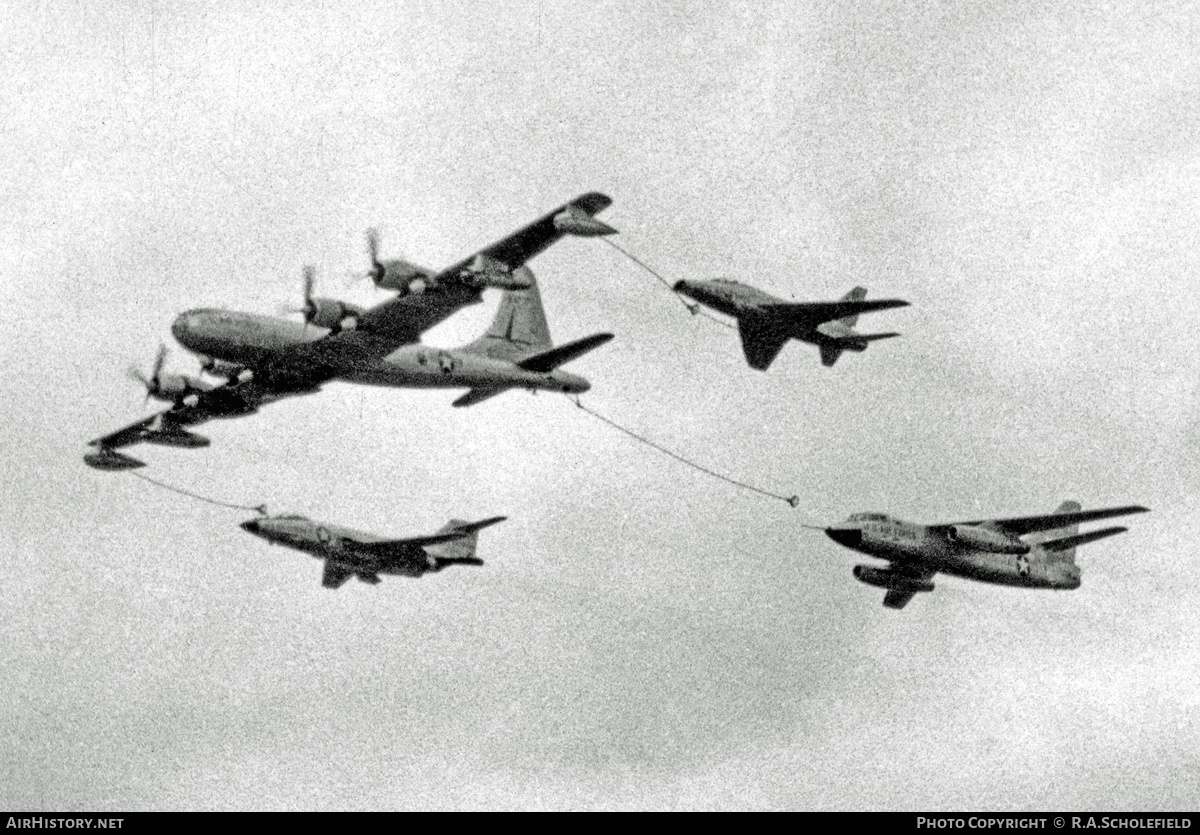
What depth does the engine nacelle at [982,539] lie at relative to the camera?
281ft

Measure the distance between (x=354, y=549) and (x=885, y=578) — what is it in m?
31.2

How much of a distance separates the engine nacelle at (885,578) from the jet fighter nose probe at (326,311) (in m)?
32.7

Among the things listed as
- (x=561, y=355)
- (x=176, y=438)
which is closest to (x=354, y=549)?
(x=176, y=438)

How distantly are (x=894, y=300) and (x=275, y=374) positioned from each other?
29912 millimetres

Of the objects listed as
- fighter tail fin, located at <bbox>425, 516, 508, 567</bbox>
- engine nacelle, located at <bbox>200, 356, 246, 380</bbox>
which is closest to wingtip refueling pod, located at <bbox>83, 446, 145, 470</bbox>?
engine nacelle, located at <bbox>200, 356, 246, 380</bbox>

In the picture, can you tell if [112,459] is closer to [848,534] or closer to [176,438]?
[176,438]

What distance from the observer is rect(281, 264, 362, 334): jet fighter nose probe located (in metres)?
73.2

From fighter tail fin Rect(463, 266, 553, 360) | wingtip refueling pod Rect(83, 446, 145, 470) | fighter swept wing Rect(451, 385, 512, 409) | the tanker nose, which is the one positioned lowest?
the tanker nose

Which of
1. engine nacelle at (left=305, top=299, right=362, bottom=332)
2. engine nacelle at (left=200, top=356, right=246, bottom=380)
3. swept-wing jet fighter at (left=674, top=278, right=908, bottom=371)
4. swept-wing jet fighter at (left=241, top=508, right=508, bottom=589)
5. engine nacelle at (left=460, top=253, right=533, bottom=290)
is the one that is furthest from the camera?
swept-wing jet fighter at (left=241, top=508, right=508, bottom=589)

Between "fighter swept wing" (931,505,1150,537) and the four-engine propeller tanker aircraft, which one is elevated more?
the four-engine propeller tanker aircraft

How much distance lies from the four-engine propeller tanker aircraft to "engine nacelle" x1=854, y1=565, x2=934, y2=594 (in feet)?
64.5

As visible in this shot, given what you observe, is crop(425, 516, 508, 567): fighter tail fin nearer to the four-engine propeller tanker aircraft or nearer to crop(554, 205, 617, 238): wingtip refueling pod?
the four-engine propeller tanker aircraft
